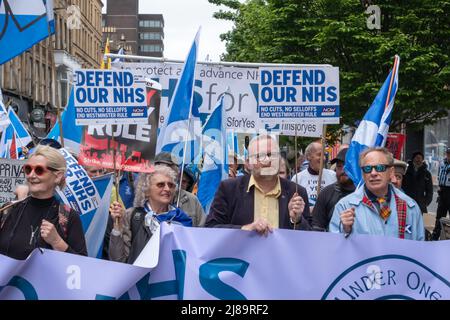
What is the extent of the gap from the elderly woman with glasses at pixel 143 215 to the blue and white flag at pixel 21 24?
6.99 ft

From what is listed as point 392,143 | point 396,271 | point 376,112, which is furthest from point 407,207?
point 392,143

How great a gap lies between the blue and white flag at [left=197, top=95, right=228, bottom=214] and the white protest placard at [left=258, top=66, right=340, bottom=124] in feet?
7.05

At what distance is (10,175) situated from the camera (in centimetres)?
631

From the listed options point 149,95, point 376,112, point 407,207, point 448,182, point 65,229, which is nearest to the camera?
point 65,229

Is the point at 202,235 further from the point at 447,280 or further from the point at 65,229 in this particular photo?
the point at 447,280

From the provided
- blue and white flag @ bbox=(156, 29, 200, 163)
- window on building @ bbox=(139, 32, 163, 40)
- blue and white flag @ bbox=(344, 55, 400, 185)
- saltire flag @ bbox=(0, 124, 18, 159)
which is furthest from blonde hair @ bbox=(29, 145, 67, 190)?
window on building @ bbox=(139, 32, 163, 40)

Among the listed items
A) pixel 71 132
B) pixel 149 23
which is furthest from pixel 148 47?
pixel 71 132

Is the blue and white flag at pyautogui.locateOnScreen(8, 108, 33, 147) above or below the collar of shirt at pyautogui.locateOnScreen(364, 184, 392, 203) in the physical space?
above

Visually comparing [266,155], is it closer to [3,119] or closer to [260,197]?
[260,197]

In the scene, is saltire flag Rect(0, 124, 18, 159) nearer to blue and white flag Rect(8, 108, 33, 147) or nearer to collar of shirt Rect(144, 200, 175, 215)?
Result: blue and white flag Rect(8, 108, 33, 147)

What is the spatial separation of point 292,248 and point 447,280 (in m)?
0.91

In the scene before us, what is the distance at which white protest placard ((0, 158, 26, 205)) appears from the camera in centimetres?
624

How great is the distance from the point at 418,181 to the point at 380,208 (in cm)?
1010

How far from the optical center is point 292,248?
4.33m
